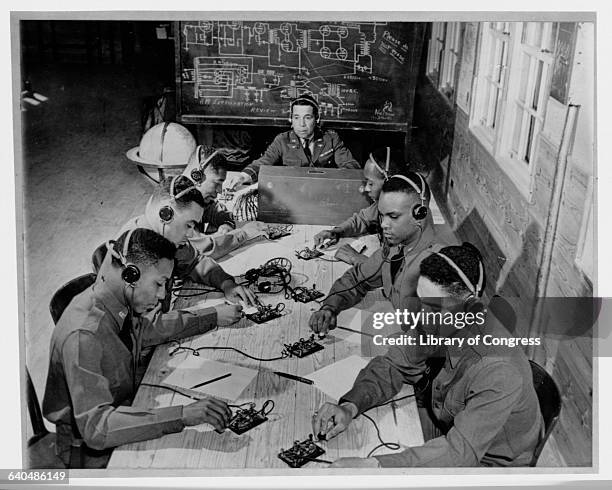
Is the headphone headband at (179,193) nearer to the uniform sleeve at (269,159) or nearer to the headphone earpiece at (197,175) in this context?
the headphone earpiece at (197,175)

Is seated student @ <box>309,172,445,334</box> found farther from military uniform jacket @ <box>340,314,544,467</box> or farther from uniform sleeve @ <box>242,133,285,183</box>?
uniform sleeve @ <box>242,133,285,183</box>

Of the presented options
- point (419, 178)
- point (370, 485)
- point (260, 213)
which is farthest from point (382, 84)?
point (370, 485)

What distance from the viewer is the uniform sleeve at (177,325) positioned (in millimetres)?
2875

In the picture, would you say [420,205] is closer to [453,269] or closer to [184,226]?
[453,269]

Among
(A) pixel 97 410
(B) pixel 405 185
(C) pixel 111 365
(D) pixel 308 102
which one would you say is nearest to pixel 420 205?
(B) pixel 405 185

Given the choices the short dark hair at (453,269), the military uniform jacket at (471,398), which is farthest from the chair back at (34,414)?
the short dark hair at (453,269)

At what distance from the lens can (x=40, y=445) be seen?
9.39 feet

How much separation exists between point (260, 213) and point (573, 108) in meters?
1.44

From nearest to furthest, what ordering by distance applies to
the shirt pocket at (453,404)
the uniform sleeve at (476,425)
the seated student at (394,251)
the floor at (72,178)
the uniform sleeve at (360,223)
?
the uniform sleeve at (476,425) → the shirt pocket at (453,404) → the floor at (72,178) → the seated student at (394,251) → the uniform sleeve at (360,223)

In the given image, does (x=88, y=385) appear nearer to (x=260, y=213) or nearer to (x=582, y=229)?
(x=260, y=213)

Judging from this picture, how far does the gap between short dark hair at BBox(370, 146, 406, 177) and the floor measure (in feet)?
3.46

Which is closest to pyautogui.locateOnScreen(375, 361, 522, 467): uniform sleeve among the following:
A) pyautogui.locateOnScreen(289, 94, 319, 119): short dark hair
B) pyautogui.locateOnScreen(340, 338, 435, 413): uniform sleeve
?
pyautogui.locateOnScreen(340, 338, 435, 413): uniform sleeve

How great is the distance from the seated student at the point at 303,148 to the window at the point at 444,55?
1.89 feet

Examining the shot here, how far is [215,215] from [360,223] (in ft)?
2.21
